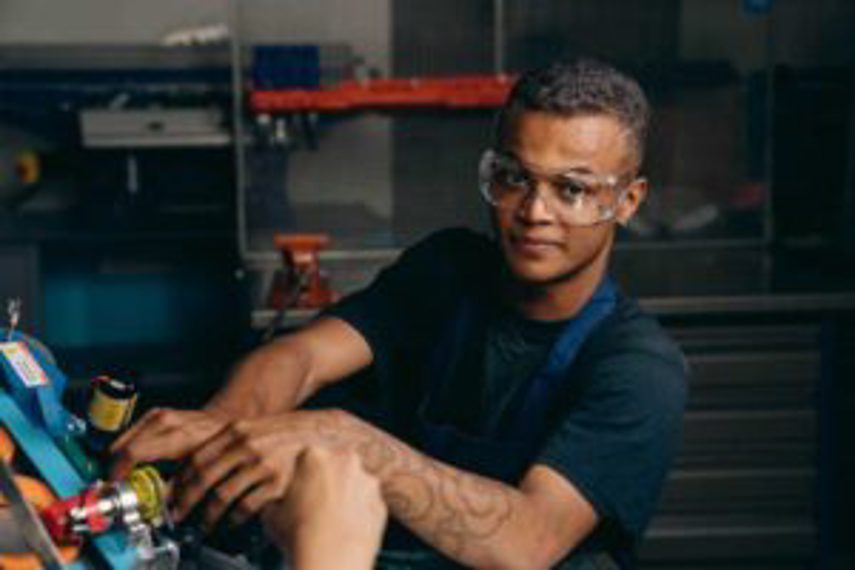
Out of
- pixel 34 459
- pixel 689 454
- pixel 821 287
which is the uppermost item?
pixel 34 459

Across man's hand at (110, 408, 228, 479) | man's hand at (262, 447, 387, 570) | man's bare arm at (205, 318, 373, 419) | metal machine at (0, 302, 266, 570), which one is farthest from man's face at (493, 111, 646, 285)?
man's hand at (262, 447, 387, 570)

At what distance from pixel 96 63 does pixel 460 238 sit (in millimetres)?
1866

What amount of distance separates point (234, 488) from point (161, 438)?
198mm

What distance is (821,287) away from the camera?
2861 millimetres

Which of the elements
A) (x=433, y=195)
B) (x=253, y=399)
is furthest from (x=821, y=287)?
(x=253, y=399)

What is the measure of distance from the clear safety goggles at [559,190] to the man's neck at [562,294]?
3.1 inches

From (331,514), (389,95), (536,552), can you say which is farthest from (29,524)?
(389,95)

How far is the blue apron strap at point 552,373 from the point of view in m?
1.73

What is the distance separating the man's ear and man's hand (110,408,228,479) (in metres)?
0.60

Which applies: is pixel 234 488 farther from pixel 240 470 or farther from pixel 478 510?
pixel 478 510

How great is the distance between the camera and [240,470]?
4.03ft

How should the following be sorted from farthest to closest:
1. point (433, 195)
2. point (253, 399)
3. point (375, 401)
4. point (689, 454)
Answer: point (433, 195)
point (689, 454)
point (375, 401)
point (253, 399)

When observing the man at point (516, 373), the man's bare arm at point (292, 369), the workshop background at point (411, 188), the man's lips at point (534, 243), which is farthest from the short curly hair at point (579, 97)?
the workshop background at point (411, 188)

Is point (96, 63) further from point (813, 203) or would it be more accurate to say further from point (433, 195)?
Result: point (813, 203)
